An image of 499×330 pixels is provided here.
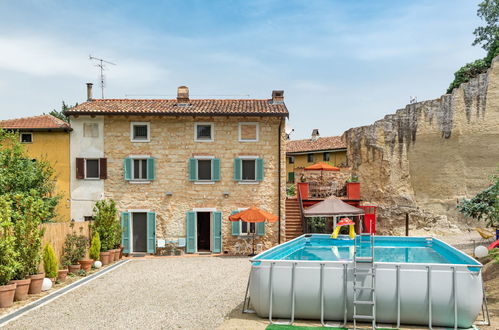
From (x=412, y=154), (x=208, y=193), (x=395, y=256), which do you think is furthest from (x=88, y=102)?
(x=412, y=154)

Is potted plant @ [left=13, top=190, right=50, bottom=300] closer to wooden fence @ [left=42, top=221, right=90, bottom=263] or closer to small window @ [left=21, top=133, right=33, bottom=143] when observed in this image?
wooden fence @ [left=42, top=221, right=90, bottom=263]

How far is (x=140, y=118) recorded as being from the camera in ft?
71.9

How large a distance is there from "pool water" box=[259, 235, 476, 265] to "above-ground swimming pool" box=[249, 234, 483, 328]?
13.0ft

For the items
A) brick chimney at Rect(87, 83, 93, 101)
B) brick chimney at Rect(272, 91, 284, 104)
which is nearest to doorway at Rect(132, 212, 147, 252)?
brick chimney at Rect(87, 83, 93, 101)

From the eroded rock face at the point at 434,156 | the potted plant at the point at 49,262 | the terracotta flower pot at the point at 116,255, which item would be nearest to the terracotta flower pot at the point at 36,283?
Answer: the potted plant at the point at 49,262

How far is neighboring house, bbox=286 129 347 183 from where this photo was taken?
39.7 m

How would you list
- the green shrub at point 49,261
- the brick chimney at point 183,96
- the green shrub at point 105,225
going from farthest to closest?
the brick chimney at point 183,96
the green shrub at point 105,225
the green shrub at point 49,261

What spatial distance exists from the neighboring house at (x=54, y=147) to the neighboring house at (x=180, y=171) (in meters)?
0.39

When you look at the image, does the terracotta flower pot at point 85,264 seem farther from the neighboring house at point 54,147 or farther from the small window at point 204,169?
the small window at point 204,169

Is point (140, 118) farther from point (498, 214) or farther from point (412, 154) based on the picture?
point (412, 154)

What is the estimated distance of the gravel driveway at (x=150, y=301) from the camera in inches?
405

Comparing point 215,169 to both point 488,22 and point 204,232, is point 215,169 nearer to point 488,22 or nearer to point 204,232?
point 204,232

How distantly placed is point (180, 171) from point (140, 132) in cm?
287

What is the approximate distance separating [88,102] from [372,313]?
1924cm
